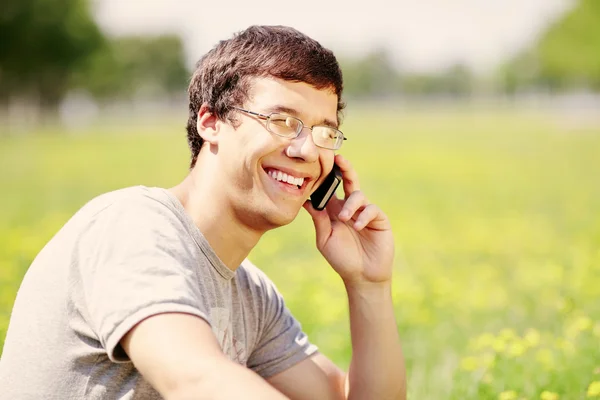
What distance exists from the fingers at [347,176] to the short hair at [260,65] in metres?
0.44

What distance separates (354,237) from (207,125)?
0.84 meters

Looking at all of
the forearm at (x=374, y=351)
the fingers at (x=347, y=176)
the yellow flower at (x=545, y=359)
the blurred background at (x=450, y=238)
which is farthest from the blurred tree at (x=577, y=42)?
the forearm at (x=374, y=351)

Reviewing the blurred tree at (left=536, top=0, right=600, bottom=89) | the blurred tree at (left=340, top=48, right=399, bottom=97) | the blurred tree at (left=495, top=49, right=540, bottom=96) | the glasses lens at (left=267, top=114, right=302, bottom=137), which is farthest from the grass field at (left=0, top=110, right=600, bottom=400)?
the blurred tree at (left=340, top=48, right=399, bottom=97)

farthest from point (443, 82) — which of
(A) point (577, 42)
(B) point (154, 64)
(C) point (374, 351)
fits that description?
(C) point (374, 351)

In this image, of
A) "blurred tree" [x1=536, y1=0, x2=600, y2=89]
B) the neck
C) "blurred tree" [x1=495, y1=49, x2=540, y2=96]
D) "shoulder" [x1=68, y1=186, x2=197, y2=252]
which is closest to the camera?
"shoulder" [x1=68, y1=186, x2=197, y2=252]

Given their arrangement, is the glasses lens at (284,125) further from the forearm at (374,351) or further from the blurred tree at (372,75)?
the blurred tree at (372,75)

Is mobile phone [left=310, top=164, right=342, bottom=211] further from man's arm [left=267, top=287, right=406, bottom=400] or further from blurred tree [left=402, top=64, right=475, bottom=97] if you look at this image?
blurred tree [left=402, top=64, right=475, bottom=97]

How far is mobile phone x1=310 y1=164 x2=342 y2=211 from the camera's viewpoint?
10.0 ft

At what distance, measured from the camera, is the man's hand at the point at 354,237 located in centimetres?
306

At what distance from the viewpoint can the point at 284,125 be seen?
8.39 feet

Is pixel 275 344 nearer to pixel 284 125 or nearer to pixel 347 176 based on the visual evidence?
pixel 347 176

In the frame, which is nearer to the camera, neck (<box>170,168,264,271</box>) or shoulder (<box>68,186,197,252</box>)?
shoulder (<box>68,186,197,252</box>)

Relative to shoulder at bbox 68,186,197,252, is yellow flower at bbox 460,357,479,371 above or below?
below

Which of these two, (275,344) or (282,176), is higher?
(282,176)
